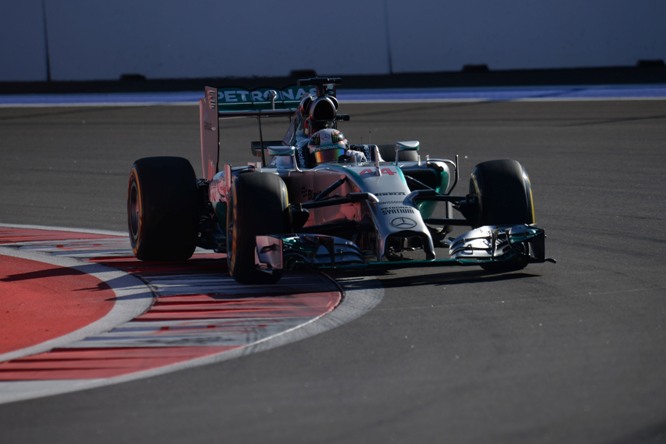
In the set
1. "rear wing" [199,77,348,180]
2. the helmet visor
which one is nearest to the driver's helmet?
the helmet visor

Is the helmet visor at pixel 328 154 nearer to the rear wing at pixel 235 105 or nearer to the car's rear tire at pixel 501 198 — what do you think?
the rear wing at pixel 235 105

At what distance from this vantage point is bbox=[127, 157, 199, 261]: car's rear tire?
10297 mm

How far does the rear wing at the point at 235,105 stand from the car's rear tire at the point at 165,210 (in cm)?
67

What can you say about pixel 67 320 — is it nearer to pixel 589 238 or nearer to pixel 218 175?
pixel 218 175

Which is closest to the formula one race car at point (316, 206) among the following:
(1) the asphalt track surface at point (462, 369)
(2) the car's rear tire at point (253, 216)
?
(2) the car's rear tire at point (253, 216)

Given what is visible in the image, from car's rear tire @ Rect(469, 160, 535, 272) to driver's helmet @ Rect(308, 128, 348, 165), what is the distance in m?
1.17

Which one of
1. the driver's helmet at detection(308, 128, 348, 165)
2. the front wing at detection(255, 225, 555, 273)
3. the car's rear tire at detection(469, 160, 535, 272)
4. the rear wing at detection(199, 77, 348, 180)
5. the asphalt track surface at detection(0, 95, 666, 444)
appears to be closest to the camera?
the asphalt track surface at detection(0, 95, 666, 444)

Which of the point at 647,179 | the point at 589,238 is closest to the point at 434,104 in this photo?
the point at 647,179

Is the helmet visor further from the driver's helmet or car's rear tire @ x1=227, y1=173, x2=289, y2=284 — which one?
car's rear tire @ x1=227, y1=173, x2=289, y2=284

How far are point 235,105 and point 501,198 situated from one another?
2.73 meters

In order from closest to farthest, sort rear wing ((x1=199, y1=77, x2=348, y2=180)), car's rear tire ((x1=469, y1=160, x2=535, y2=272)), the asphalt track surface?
1. the asphalt track surface
2. car's rear tire ((x1=469, y1=160, x2=535, y2=272))
3. rear wing ((x1=199, y1=77, x2=348, y2=180))

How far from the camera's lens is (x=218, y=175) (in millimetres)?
10367

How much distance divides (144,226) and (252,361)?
354 centimetres

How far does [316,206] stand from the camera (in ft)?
30.5
